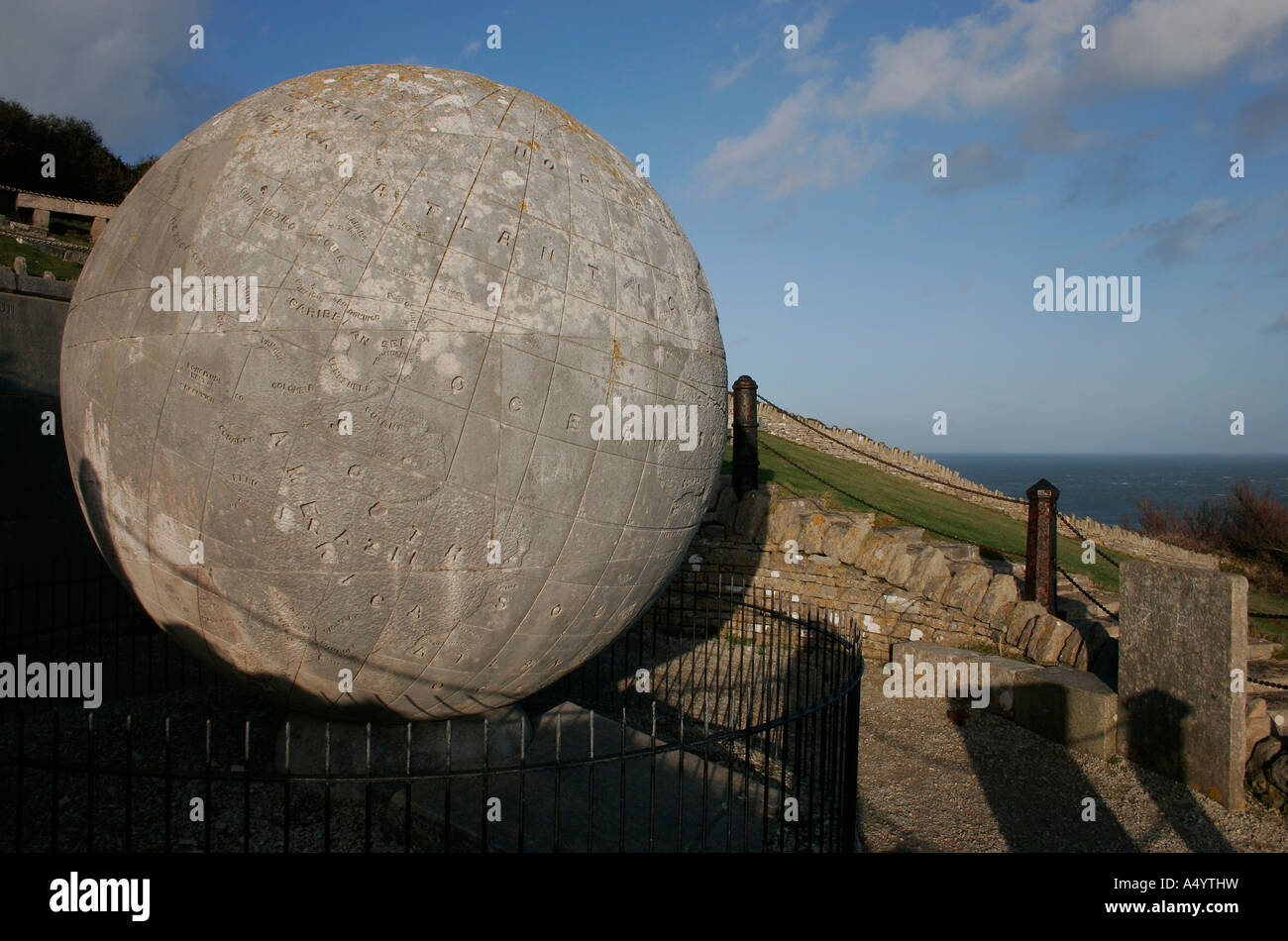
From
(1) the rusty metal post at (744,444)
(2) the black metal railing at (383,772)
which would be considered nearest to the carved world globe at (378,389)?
(2) the black metal railing at (383,772)

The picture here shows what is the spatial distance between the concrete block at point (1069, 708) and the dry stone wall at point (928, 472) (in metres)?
11.2

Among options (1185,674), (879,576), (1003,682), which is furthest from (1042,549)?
(1185,674)

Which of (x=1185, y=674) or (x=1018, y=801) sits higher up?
(x=1185, y=674)

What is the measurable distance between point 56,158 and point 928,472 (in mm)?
30006

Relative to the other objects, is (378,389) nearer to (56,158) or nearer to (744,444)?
(744,444)

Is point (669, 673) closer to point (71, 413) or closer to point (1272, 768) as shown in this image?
point (1272, 768)

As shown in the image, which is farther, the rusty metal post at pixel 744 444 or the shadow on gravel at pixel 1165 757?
the rusty metal post at pixel 744 444

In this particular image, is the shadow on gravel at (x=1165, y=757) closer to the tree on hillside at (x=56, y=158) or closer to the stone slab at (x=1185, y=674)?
the stone slab at (x=1185, y=674)

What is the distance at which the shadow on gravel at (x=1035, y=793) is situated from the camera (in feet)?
18.3

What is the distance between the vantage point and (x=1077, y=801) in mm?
6117

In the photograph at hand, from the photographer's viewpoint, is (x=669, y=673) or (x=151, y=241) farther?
(x=669, y=673)

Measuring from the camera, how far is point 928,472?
857 inches
